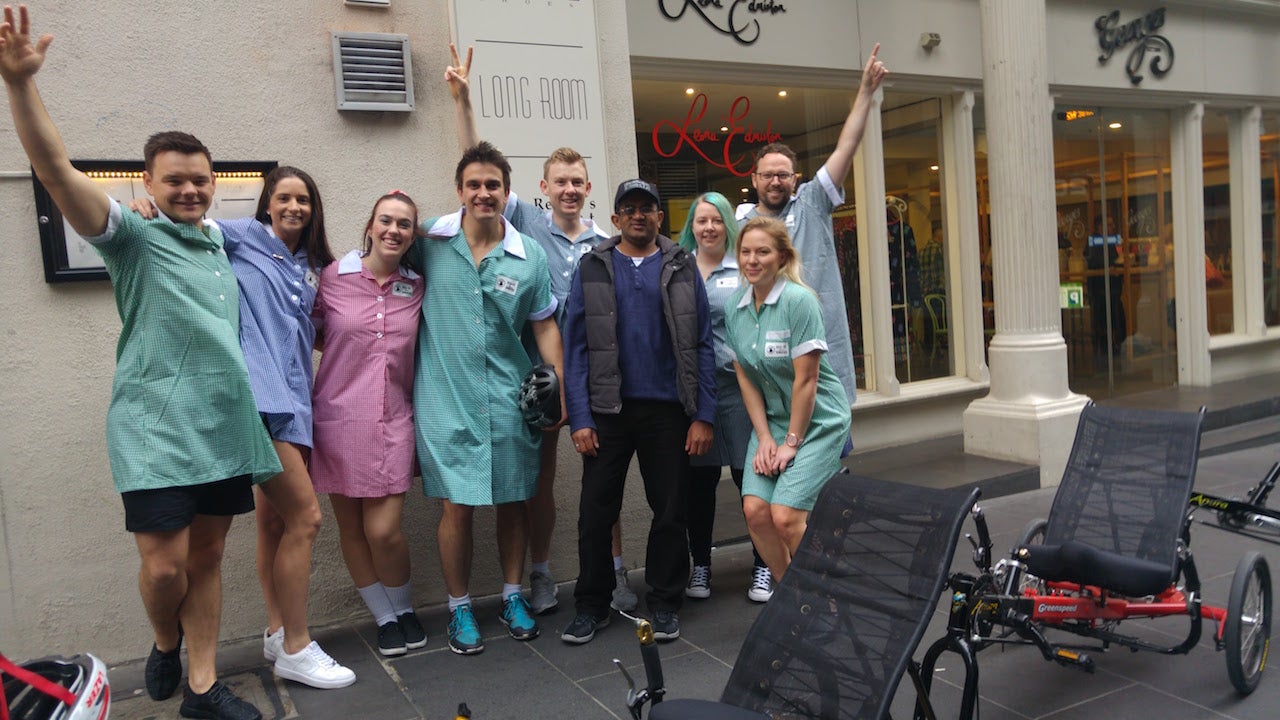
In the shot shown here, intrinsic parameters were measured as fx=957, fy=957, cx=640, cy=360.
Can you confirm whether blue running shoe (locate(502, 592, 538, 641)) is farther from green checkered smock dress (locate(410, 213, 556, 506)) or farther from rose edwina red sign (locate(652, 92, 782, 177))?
rose edwina red sign (locate(652, 92, 782, 177))

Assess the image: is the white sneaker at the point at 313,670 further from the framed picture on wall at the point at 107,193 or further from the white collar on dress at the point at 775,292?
the white collar on dress at the point at 775,292

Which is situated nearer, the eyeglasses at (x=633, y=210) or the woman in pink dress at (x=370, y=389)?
the woman in pink dress at (x=370, y=389)

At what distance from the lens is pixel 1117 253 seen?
11.5m

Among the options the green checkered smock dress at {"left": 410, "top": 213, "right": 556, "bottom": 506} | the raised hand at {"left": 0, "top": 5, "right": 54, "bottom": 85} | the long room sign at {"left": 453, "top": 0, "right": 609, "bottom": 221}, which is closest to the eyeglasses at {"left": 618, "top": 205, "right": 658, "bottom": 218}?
the green checkered smock dress at {"left": 410, "top": 213, "right": 556, "bottom": 506}

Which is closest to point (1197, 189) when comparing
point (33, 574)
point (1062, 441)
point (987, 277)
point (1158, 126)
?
point (1158, 126)

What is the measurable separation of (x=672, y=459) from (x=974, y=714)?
1868mm

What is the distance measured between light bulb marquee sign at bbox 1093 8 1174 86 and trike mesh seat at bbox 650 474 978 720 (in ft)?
29.3

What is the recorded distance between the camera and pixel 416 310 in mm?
4379

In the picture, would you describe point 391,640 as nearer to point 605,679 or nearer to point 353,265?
point 605,679

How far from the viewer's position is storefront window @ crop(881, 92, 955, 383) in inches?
362

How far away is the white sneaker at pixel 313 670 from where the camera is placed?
4031mm

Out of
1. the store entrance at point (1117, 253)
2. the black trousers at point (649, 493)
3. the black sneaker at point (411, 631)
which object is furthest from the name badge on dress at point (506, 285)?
the store entrance at point (1117, 253)

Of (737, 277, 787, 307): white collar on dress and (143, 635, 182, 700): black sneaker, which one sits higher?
(737, 277, 787, 307): white collar on dress

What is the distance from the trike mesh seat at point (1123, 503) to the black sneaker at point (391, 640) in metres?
2.73
